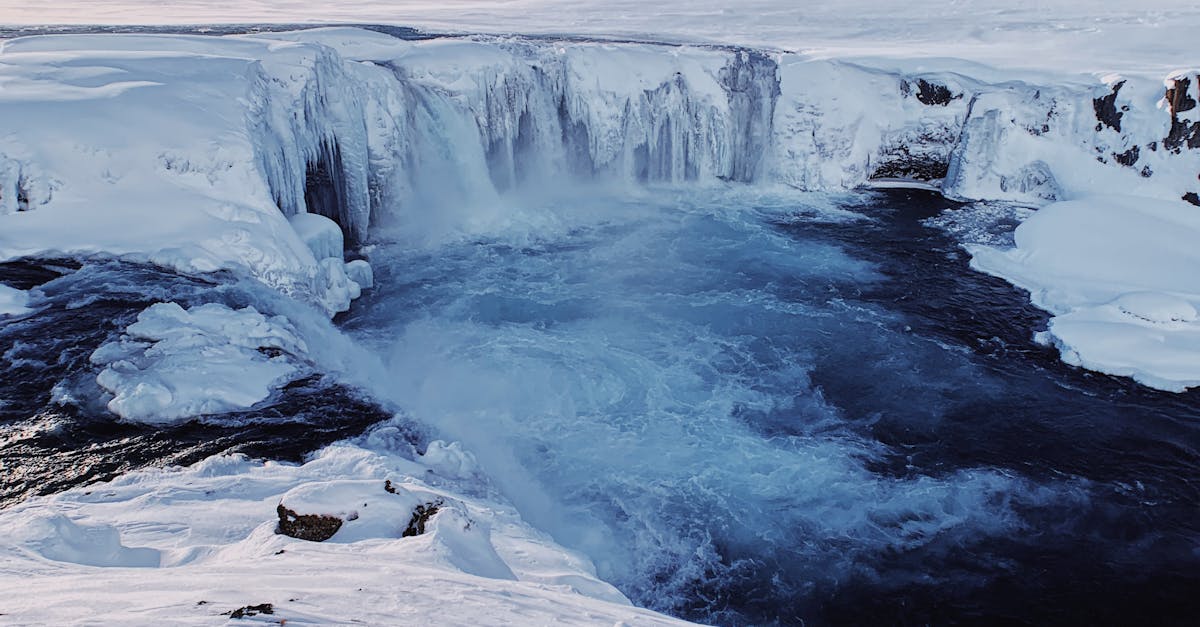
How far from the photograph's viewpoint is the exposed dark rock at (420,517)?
17.3 ft

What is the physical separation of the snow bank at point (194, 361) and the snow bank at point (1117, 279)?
36.8ft

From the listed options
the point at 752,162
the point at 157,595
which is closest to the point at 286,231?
the point at 157,595

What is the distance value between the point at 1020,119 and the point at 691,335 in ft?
38.8

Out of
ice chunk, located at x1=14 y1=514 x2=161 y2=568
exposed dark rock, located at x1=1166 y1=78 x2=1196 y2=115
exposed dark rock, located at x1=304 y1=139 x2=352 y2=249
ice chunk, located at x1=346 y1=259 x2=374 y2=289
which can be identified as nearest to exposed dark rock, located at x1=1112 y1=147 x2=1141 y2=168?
exposed dark rock, located at x1=1166 y1=78 x2=1196 y2=115

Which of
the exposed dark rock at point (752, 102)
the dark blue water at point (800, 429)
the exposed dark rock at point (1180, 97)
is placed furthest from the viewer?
the exposed dark rock at point (752, 102)

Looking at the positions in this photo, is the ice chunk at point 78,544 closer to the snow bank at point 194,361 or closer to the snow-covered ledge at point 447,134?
the snow bank at point 194,361

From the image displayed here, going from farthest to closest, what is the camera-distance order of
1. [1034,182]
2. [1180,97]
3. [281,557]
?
[1034,182], [1180,97], [281,557]

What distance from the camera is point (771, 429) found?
9570 millimetres

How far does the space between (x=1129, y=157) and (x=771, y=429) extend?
1359 cm

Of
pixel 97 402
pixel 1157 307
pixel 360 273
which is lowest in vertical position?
pixel 1157 307

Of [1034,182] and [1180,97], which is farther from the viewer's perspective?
[1034,182]

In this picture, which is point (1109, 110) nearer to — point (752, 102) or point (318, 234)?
point (752, 102)

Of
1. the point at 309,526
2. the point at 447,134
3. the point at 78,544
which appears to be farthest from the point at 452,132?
the point at 78,544

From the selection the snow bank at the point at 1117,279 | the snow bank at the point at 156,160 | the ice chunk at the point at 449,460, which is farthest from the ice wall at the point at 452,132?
the ice chunk at the point at 449,460
